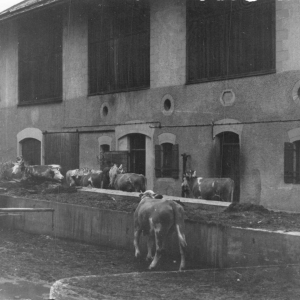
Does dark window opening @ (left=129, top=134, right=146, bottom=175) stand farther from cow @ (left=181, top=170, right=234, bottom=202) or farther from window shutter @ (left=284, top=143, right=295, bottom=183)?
window shutter @ (left=284, top=143, right=295, bottom=183)

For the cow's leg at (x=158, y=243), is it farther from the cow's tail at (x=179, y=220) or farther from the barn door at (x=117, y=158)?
the barn door at (x=117, y=158)

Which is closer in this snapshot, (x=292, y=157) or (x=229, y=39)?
(x=292, y=157)

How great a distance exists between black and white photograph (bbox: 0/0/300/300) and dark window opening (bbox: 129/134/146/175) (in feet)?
0.16

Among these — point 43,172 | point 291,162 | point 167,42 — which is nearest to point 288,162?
point 291,162

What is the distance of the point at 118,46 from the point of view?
21469mm

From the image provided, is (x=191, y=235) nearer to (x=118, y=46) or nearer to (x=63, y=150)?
(x=118, y=46)

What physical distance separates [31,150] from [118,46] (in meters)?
7.11

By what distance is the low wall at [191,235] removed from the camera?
908 cm

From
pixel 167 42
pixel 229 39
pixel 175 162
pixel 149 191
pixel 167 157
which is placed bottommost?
pixel 149 191

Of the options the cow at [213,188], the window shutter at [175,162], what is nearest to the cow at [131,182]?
the window shutter at [175,162]

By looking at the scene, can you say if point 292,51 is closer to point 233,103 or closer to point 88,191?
point 233,103

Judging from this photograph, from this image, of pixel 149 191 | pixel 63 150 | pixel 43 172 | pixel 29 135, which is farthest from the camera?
pixel 29 135

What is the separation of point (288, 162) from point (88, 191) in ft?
17.8

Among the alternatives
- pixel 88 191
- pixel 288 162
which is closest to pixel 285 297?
pixel 288 162
